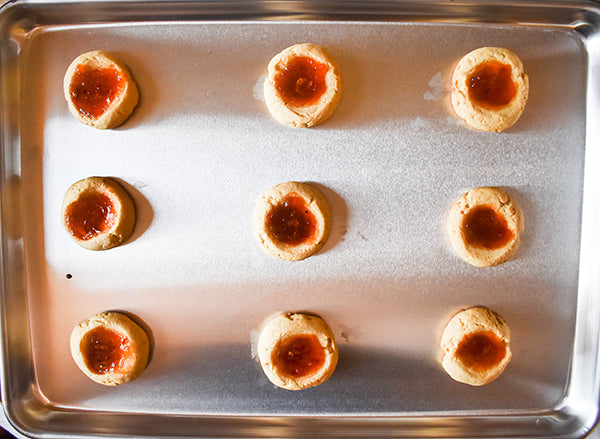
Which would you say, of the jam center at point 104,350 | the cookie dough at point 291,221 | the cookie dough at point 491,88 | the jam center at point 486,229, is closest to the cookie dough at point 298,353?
the cookie dough at point 291,221

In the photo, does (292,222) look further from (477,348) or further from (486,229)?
(477,348)

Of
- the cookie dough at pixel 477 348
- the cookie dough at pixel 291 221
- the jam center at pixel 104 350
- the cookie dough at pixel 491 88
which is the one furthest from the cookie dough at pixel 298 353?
the cookie dough at pixel 491 88

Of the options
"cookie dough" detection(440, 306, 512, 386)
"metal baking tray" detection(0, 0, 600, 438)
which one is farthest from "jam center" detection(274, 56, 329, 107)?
"cookie dough" detection(440, 306, 512, 386)

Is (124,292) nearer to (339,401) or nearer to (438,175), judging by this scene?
(339,401)

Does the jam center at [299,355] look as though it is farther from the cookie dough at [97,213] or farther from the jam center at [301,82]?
the jam center at [301,82]

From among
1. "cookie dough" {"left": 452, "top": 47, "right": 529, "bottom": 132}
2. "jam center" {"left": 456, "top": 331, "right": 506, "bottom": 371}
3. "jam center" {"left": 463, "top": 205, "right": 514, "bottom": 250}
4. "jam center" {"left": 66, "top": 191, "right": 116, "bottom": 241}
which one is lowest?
"jam center" {"left": 456, "top": 331, "right": 506, "bottom": 371}

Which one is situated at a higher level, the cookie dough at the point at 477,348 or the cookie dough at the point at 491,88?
the cookie dough at the point at 491,88

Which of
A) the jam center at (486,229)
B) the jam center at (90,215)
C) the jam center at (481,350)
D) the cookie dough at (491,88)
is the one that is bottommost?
the jam center at (481,350)

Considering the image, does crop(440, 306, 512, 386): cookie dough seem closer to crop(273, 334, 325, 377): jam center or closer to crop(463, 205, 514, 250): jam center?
crop(463, 205, 514, 250): jam center
